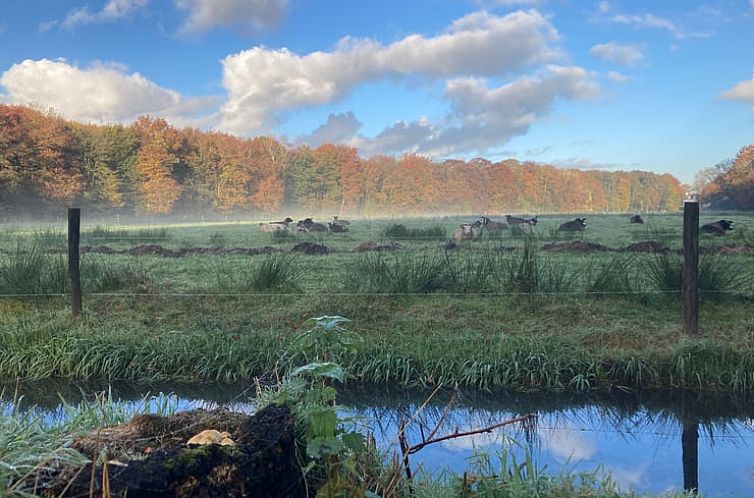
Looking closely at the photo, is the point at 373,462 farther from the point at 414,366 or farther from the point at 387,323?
the point at 387,323

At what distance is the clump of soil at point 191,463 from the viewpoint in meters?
1.69

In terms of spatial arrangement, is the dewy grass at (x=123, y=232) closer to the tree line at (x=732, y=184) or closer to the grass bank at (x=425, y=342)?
the grass bank at (x=425, y=342)

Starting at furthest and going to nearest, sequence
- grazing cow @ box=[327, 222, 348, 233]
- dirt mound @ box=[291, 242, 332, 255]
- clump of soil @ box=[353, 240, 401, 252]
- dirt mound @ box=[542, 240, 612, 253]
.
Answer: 1. grazing cow @ box=[327, 222, 348, 233]
2. dirt mound @ box=[291, 242, 332, 255]
3. clump of soil @ box=[353, 240, 401, 252]
4. dirt mound @ box=[542, 240, 612, 253]

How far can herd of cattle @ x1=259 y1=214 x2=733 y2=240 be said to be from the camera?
46.3 feet

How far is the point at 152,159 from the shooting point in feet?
79.9

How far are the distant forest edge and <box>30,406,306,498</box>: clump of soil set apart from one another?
16.8 m

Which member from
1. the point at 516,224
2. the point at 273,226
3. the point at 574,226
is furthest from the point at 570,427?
the point at 273,226

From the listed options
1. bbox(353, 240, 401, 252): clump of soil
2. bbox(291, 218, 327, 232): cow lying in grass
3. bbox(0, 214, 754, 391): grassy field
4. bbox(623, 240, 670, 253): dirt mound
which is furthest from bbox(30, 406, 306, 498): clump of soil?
bbox(291, 218, 327, 232): cow lying in grass

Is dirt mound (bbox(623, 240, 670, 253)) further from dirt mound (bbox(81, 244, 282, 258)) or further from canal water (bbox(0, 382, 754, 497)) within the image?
dirt mound (bbox(81, 244, 282, 258))

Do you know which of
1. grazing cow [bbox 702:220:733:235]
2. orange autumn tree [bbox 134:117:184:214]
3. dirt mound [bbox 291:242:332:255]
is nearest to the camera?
dirt mound [bbox 291:242:332:255]

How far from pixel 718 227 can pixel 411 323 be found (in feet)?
36.5

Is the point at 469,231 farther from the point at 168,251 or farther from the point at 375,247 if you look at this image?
the point at 168,251

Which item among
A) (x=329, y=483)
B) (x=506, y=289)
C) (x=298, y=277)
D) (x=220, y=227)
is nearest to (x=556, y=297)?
(x=506, y=289)

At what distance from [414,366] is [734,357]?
2.85 m
